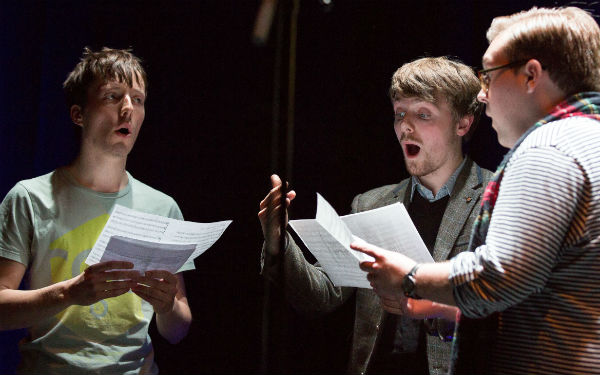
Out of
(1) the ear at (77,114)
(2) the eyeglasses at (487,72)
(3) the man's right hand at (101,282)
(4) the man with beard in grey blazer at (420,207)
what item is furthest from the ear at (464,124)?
(1) the ear at (77,114)

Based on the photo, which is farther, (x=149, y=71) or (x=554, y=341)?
(x=149, y=71)

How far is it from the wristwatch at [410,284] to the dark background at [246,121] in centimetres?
135

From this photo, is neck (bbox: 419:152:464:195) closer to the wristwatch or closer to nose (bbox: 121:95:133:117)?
the wristwatch

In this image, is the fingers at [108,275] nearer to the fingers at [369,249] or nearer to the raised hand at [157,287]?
the raised hand at [157,287]

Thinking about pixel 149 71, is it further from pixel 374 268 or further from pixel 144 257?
pixel 374 268

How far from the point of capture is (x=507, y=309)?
122 centimetres

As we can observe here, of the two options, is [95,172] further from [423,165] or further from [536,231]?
[536,231]

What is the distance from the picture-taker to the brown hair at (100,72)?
6.91ft

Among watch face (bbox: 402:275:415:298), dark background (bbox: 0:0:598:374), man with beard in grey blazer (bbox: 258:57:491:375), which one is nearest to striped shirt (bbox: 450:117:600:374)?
watch face (bbox: 402:275:415:298)

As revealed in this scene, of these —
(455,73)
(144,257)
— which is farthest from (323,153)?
(144,257)

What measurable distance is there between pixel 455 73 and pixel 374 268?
1110 mm

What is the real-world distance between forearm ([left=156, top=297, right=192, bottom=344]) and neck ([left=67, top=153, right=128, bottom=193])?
0.51 metres

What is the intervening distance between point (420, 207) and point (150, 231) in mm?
1038

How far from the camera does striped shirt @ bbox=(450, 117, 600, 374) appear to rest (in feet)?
3.51
